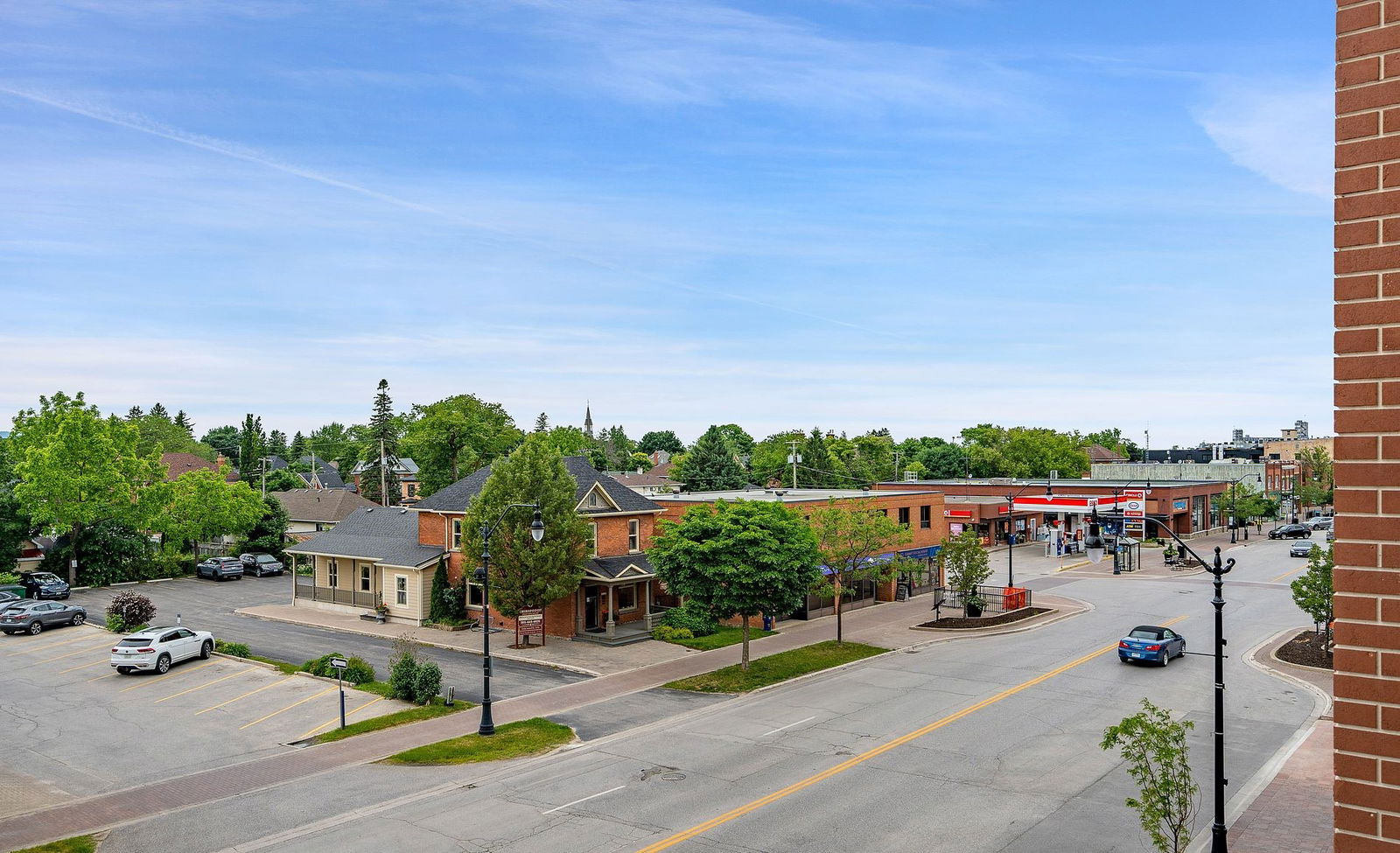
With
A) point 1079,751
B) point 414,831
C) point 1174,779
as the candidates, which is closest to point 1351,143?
point 1174,779

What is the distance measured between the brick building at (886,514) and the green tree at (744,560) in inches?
449

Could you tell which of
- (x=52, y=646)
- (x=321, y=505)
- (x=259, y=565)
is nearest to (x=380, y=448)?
(x=321, y=505)

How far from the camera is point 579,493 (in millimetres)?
46406

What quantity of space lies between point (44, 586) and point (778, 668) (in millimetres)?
42934

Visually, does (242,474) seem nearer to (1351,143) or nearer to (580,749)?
(580,749)

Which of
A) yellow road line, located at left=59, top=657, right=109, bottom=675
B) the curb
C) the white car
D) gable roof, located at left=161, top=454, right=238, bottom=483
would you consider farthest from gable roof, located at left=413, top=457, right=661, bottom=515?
gable roof, located at left=161, top=454, right=238, bottom=483

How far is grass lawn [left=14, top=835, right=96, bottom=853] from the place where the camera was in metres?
19.1

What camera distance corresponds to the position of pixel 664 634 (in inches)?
1646

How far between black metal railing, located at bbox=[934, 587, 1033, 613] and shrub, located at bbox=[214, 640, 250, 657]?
3182 centimetres

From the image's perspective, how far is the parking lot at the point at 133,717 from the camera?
961 inches

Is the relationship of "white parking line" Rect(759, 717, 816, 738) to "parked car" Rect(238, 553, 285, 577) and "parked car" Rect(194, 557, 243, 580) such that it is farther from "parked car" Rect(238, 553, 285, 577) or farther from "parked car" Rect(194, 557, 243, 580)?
"parked car" Rect(238, 553, 285, 577)

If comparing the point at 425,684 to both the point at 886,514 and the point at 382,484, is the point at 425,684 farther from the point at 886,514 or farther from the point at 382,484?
the point at 382,484

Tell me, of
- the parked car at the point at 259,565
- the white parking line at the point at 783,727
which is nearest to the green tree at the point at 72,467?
the parked car at the point at 259,565

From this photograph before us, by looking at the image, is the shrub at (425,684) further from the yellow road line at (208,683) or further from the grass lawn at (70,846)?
the grass lawn at (70,846)
